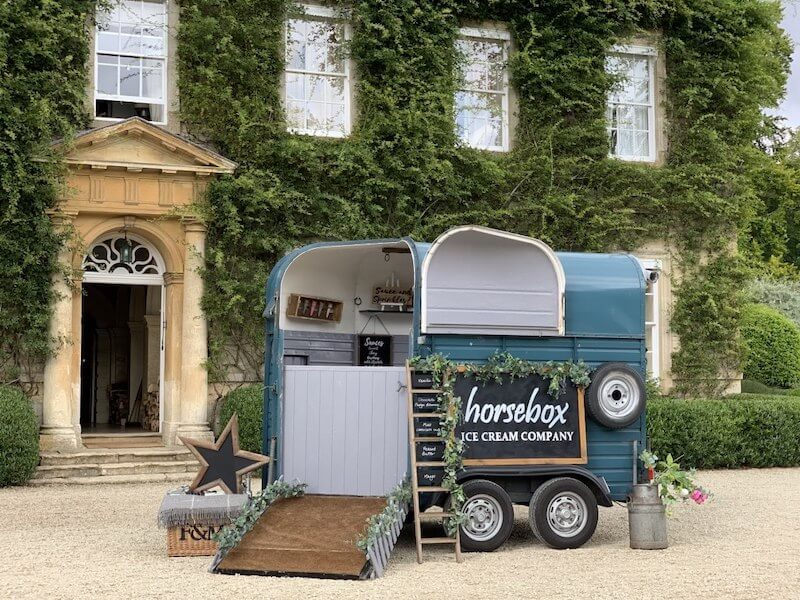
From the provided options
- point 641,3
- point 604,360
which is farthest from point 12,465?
point 641,3

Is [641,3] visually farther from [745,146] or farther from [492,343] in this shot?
[492,343]

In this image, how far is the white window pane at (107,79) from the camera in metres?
14.5

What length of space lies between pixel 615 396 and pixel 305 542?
2.96m

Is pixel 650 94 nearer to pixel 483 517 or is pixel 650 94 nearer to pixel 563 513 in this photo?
pixel 563 513

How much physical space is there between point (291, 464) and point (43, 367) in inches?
226

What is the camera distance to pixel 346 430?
9.11m

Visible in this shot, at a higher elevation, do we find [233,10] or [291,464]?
[233,10]

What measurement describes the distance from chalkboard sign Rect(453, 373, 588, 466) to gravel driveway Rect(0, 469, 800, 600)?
2.50 ft

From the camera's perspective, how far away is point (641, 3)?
1680cm

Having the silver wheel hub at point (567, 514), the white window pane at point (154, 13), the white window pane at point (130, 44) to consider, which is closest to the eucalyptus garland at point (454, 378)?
the silver wheel hub at point (567, 514)

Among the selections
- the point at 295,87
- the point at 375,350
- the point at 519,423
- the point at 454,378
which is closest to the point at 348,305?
the point at 375,350

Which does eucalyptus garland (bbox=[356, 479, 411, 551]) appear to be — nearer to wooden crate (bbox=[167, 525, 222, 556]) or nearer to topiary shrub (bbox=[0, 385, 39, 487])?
wooden crate (bbox=[167, 525, 222, 556])

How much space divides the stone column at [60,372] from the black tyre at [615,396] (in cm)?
717

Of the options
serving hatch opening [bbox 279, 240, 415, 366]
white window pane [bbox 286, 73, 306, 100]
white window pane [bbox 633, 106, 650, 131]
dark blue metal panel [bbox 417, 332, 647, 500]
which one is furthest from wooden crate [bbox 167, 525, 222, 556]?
white window pane [bbox 633, 106, 650, 131]
